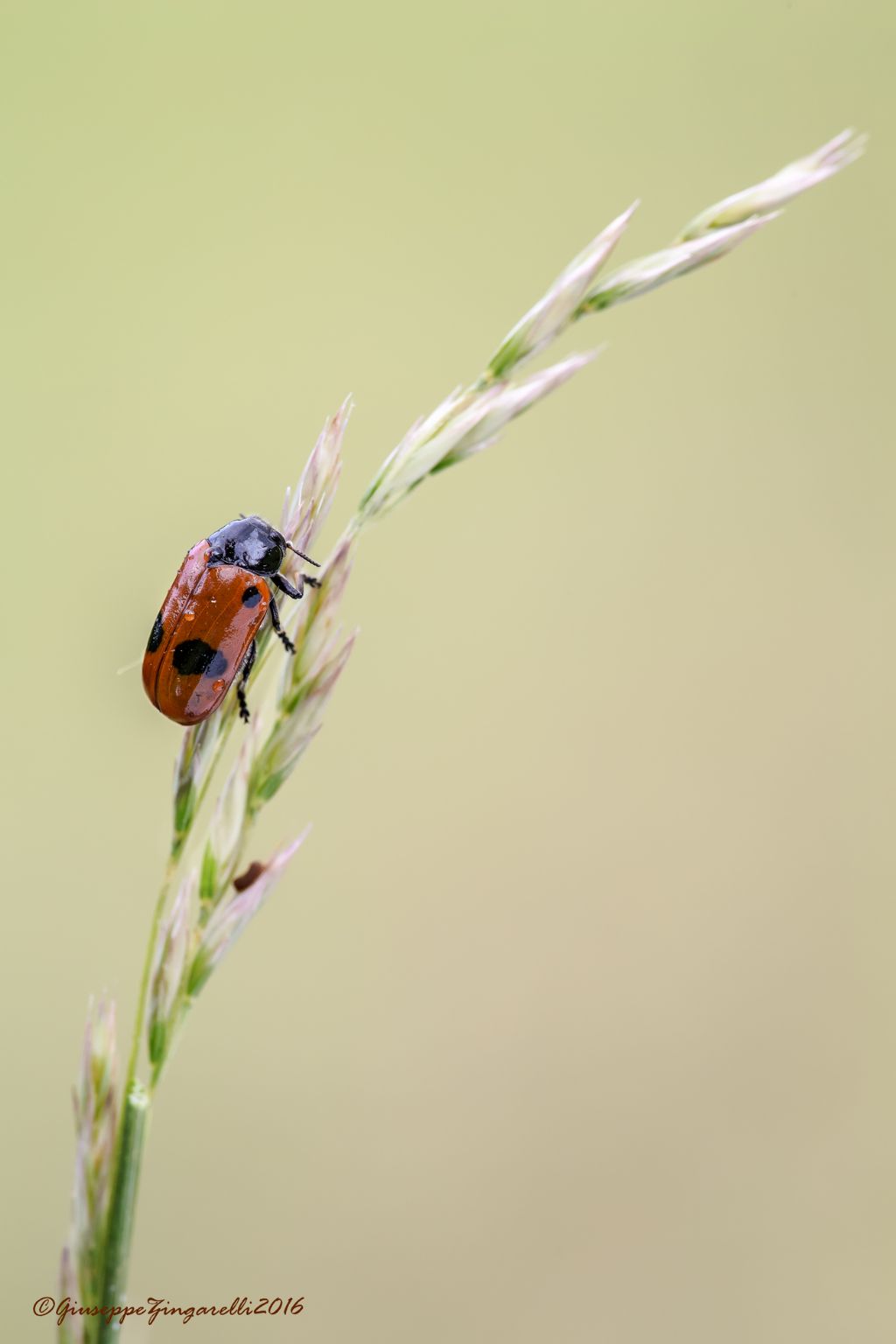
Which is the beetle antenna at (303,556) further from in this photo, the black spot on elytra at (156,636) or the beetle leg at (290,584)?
the black spot on elytra at (156,636)

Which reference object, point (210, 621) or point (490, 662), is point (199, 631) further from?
point (490, 662)

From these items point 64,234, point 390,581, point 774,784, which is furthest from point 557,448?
point 64,234

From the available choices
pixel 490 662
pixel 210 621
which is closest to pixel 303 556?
pixel 210 621

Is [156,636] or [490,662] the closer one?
[156,636]

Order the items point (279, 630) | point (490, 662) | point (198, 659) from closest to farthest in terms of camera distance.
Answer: point (279, 630), point (198, 659), point (490, 662)

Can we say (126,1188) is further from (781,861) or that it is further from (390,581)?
(781,861)

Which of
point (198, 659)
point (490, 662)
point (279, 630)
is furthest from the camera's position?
point (490, 662)

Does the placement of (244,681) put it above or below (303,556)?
below
